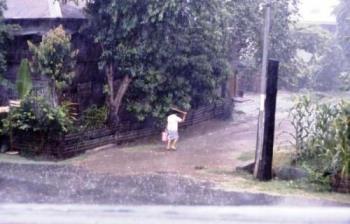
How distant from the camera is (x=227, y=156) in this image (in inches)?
322

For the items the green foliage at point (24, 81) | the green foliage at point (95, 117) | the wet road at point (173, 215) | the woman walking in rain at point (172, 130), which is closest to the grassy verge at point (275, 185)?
the woman walking in rain at point (172, 130)

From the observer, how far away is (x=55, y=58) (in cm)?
801

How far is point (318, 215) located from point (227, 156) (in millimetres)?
6723

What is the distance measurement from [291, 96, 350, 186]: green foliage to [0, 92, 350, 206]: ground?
355mm

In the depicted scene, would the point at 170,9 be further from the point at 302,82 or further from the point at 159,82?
the point at 302,82

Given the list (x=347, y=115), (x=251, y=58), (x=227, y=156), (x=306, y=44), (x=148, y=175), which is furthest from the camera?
(x=306, y=44)

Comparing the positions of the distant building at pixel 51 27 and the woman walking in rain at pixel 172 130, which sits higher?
the distant building at pixel 51 27

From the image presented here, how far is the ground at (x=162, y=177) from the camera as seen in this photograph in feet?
16.8

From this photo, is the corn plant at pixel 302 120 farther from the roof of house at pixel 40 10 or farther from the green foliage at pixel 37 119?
the roof of house at pixel 40 10

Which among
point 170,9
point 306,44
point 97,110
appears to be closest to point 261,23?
point 306,44

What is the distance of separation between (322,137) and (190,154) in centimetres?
241

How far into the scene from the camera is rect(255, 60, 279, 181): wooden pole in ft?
20.0

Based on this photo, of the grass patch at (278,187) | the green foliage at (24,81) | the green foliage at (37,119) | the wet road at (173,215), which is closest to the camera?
the wet road at (173,215)

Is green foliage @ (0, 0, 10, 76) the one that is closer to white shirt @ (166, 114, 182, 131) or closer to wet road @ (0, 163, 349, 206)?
wet road @ (0, 163, 349, 206)
